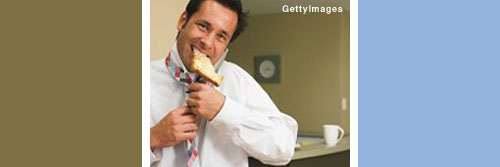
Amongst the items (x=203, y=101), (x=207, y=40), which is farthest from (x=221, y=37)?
(x=203, y=101)

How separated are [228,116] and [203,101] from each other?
56 mm

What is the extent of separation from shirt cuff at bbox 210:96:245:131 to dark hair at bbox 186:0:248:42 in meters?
0.13

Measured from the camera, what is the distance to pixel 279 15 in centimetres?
137

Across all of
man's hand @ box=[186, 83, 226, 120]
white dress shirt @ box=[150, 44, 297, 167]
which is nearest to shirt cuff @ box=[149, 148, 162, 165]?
white dress shirt @ box=[150, 44, 297, 167]

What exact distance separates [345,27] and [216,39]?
10.7 inches

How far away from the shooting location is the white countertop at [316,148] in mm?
1378

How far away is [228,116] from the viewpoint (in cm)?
130

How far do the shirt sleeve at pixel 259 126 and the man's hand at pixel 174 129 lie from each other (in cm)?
5

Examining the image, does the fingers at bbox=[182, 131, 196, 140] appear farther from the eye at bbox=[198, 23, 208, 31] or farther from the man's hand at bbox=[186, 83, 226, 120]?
the eye at bbox=[198, 23, 208, 31]

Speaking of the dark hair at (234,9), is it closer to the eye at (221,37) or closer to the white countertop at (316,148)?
the eye at (221,37)

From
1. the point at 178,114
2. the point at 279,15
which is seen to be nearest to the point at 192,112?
the point at 178,114

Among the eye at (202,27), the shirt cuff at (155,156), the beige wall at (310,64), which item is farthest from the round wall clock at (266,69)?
the shirt cuff at (155,156)

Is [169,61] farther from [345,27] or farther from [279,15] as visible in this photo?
[345,27]

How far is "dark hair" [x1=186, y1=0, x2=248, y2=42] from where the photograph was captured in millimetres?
1300
